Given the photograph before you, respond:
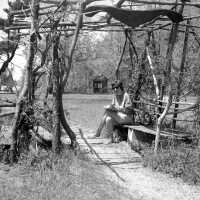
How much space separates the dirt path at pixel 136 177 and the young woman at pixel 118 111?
42.9 inches

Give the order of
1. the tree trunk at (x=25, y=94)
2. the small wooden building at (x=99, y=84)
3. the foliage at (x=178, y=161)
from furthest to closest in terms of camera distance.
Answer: the small wooden building at (x=99, y=84)
the tree trunk at (x=25, y=94)
the foliage at (x=178, y=161)

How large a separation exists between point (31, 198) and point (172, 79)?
11.7ft

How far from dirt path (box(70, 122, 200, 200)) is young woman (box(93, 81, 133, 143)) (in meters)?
1.09

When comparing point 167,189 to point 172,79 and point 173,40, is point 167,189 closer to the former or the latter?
point 172,79

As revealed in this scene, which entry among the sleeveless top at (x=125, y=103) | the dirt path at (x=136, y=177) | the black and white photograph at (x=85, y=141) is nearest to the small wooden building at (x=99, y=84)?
the sleeveless top at (x=125, y=103)

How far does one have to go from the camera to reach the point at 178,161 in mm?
5934

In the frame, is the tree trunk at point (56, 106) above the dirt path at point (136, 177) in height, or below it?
above

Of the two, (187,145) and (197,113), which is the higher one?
(197,113)

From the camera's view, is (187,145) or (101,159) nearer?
(187,145)

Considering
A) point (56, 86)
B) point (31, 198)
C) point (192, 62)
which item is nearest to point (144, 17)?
point (192, 62)

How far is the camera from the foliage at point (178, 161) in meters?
5.61

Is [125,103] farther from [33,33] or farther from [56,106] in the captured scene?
[33,33]

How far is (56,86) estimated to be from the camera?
21.0ft

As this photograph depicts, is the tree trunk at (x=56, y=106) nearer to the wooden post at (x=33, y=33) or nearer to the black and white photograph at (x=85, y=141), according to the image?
the black and white photograph at (x=85, y=141)
